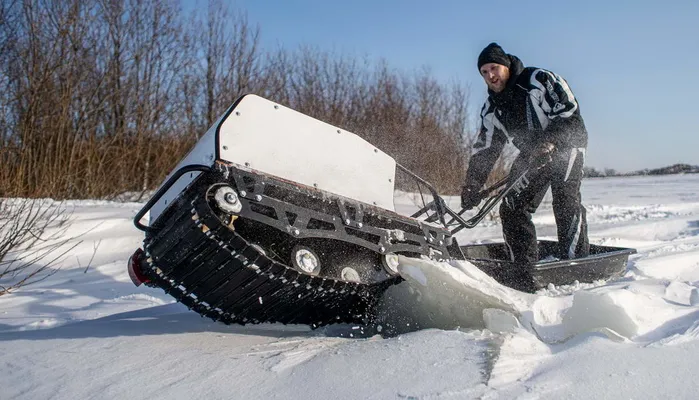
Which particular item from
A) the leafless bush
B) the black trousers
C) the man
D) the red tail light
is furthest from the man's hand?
the leafless bush

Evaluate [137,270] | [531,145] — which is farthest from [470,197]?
[137,270]

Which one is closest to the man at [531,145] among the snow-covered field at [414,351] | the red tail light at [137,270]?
the snow-covered field at [414,351]

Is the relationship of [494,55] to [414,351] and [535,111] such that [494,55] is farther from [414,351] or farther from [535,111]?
[414,351]

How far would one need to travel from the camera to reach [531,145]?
4.40m

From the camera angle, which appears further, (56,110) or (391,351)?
(56,110)

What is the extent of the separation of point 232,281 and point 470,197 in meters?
2.36

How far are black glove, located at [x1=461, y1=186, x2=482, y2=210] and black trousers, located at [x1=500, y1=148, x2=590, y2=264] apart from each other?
0.26 m

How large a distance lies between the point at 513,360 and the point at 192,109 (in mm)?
13430

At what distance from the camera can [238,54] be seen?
50.6 ft

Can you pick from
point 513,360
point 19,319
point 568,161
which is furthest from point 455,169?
point 513,360

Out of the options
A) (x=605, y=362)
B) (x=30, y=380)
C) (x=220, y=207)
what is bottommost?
(x=30, y=380)

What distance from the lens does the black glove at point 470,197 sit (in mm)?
4543

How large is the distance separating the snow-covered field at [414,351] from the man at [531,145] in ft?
2.59

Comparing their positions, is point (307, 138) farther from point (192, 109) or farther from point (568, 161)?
point (192, 109)
